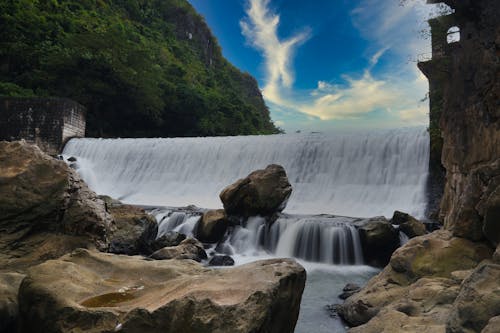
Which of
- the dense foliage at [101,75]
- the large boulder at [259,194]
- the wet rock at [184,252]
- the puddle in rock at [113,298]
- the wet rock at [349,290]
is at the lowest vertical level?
the wet rock at [349,290]

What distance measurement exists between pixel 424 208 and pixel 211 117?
2143cm

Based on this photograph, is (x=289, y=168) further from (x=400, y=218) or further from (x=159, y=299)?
(x=159, y=299)

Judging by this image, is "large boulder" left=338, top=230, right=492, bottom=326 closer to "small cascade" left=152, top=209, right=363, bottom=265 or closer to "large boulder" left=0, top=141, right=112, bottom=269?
"large boulder" left=0, top=141, right=112, bottom=269

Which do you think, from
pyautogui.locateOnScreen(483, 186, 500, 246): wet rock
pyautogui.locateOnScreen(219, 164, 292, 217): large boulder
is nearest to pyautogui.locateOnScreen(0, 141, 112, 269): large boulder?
pyautogui.locateOnScreen(483, 186, 500, 246): wet rock

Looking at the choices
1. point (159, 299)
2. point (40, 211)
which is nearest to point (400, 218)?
point (40, 211)

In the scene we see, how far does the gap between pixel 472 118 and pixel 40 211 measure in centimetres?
919

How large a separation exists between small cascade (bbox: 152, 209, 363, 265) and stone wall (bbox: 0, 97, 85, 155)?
45.5 feet

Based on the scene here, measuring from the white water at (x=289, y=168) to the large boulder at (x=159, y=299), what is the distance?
12.1m

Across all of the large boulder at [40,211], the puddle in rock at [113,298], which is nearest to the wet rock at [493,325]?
the puddle in rock at [113,298]

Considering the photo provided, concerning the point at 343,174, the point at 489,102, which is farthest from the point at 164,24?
the point at 489,102

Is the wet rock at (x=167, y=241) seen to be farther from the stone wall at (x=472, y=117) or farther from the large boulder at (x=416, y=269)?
the stone wall at (x=472, y=117)

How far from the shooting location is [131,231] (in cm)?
1000

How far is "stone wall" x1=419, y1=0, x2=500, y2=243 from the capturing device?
18.2 ft

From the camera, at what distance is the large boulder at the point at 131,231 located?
962 cm
